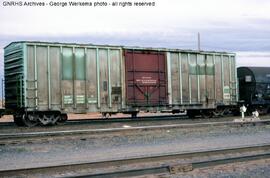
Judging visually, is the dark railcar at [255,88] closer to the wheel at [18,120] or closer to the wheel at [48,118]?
the wheel at [48,118]

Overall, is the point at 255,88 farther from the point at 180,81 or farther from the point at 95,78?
the point at 95,78

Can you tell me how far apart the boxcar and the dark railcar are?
1.43 meters

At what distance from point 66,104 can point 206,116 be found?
8372 millimetres

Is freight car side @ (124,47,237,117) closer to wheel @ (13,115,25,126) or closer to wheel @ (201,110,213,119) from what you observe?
wheel @ (201,110,213,119)

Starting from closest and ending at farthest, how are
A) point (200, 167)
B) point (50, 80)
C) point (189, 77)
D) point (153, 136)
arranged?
point (200, 167) < point (153, 136) < point (50, 80) < point (189, 77)

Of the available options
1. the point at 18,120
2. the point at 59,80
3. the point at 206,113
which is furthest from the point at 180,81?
the point at 18,120

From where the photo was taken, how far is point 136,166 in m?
8.17

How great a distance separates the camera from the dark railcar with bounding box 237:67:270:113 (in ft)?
80.3

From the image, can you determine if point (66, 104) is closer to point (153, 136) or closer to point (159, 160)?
point (153, 136)

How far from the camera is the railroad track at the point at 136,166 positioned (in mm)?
7184

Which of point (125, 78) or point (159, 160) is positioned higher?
point (125, 78)

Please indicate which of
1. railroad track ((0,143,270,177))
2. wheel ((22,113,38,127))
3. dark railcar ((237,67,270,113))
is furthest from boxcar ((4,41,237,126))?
railroad track ((0,143,270,177))

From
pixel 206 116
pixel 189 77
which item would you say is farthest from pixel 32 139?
pixel 206 116

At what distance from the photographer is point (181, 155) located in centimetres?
893
